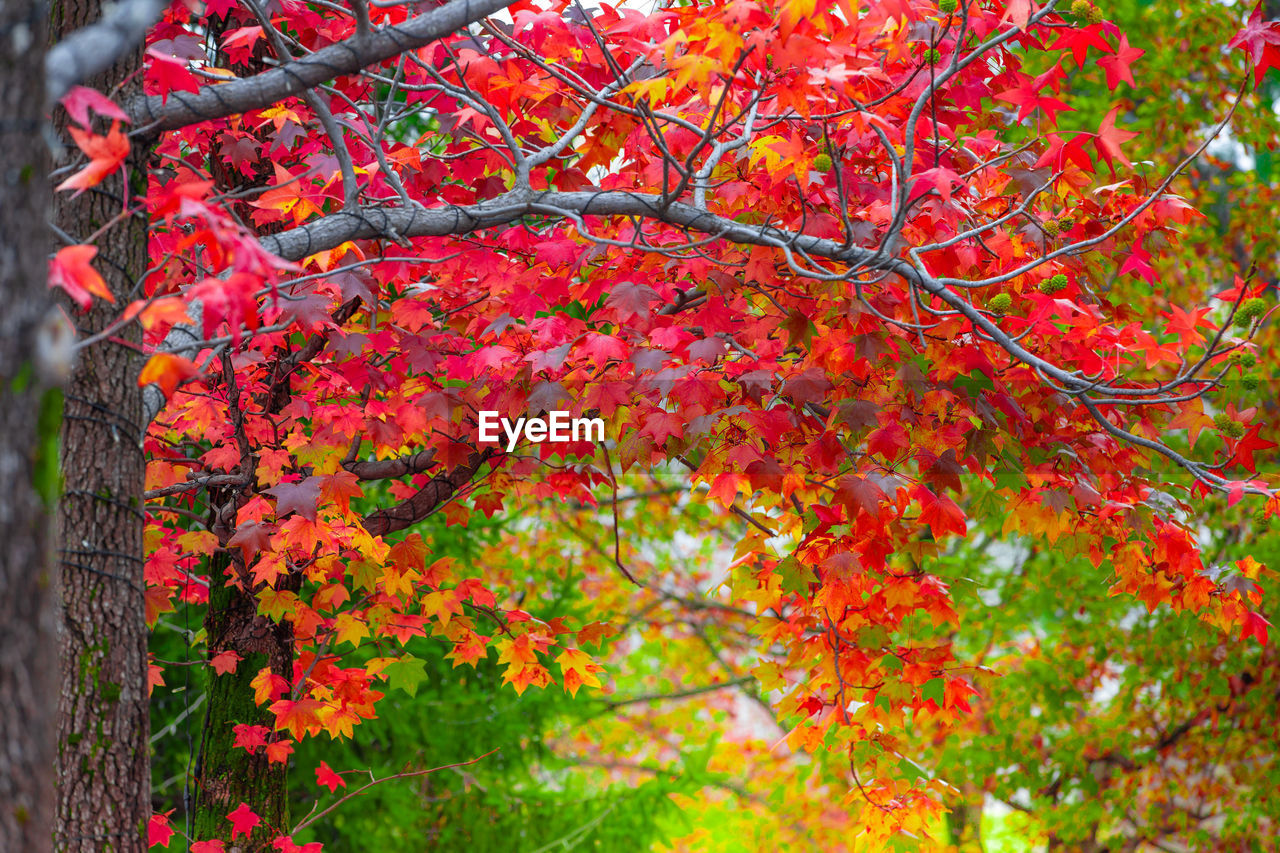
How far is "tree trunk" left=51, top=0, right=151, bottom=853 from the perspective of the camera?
2703 millimetres

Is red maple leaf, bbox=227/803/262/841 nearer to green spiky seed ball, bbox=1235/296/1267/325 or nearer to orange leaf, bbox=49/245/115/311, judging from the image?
orange leaf, bbox=49/245/115/311

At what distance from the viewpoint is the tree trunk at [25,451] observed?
1714 millimetres

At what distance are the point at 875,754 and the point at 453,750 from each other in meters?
4.01

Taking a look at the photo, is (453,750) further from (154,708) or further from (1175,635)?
(1175,635)

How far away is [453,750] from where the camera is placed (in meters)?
7.54

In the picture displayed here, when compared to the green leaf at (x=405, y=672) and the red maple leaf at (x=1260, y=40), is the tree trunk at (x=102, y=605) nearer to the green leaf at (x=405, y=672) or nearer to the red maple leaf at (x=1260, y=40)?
the green leaf at (x=405, y=672)

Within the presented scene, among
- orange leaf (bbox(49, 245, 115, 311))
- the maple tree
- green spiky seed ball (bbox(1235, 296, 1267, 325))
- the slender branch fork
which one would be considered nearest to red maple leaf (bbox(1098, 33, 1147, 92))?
the maple tree

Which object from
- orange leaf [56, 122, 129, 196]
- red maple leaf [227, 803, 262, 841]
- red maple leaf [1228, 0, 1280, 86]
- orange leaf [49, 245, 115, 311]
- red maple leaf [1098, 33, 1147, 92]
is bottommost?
red maple leaf [227, 803, 262, 841]

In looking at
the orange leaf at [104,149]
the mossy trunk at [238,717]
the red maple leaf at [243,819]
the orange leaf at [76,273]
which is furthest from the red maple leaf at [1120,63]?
the red maple leaf at [243,819]

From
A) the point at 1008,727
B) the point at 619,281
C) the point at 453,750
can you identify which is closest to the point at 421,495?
the point at 619,281

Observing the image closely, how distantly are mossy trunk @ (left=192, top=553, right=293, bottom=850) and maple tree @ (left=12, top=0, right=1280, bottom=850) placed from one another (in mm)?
16

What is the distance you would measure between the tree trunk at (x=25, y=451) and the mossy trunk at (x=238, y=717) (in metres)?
3.23

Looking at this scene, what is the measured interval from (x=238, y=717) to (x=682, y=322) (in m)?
2.89

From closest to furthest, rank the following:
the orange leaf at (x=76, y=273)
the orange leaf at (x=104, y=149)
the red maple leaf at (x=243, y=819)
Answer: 1. the orange leaf at (x=76, y=273)
2. the orange leaf at (x=104, y=149)
3. the red maple leaf at (x=243, y=819)
